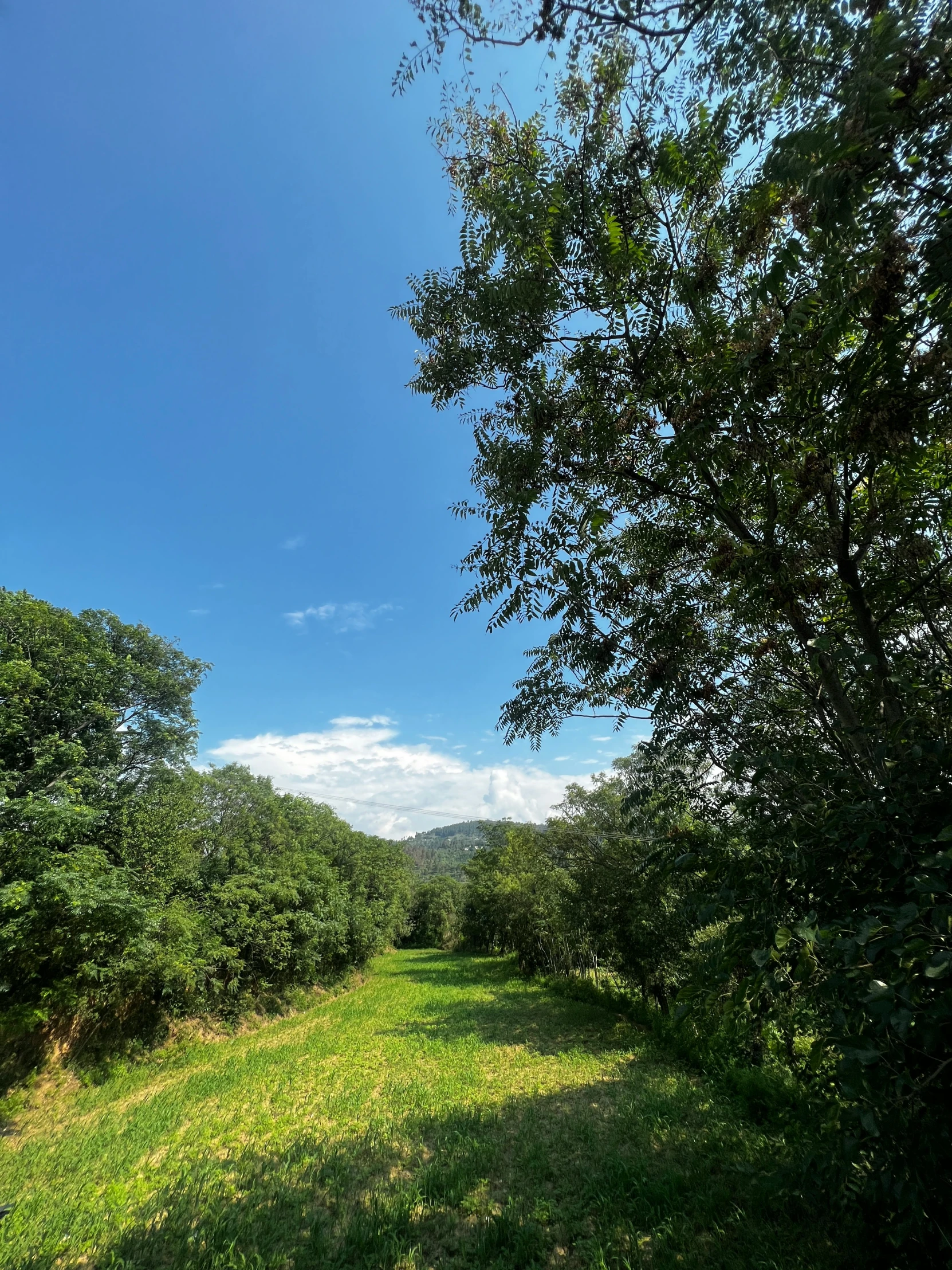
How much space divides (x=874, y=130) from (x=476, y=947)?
1969 inches

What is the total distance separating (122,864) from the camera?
13.1m

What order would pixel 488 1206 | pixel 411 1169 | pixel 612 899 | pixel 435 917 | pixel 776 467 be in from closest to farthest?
pixel 776 467
pixel 488 1206
pixel 411 1169
pixel 612 899
pixel 435 917

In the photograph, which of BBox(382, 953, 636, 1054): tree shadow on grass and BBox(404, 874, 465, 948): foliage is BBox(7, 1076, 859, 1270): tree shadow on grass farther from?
BBox(404, 874, 465, 948): foliage

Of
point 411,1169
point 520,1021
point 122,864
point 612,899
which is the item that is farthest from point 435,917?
point 411,1169

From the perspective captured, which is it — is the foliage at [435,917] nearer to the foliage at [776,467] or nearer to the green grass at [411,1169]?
the green grass at [411,1169]

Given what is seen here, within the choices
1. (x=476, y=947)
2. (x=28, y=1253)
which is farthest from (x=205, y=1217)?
(x=476, y=947)

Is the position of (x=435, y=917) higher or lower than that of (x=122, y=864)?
lower

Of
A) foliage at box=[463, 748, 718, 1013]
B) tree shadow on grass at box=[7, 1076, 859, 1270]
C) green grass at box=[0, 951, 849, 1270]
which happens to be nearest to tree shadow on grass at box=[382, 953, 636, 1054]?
green grass at box=[0, 951, 849, 1270]

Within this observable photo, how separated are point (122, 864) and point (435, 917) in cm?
Answer: 4416

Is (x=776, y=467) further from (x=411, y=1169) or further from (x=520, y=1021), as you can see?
(x=520, y=1021)

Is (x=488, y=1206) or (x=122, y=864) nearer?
(x=488, y=1206)

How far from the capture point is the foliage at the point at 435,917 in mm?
47938

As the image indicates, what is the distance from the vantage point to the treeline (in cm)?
977

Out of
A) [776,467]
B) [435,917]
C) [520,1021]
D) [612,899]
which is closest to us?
[776,467]
